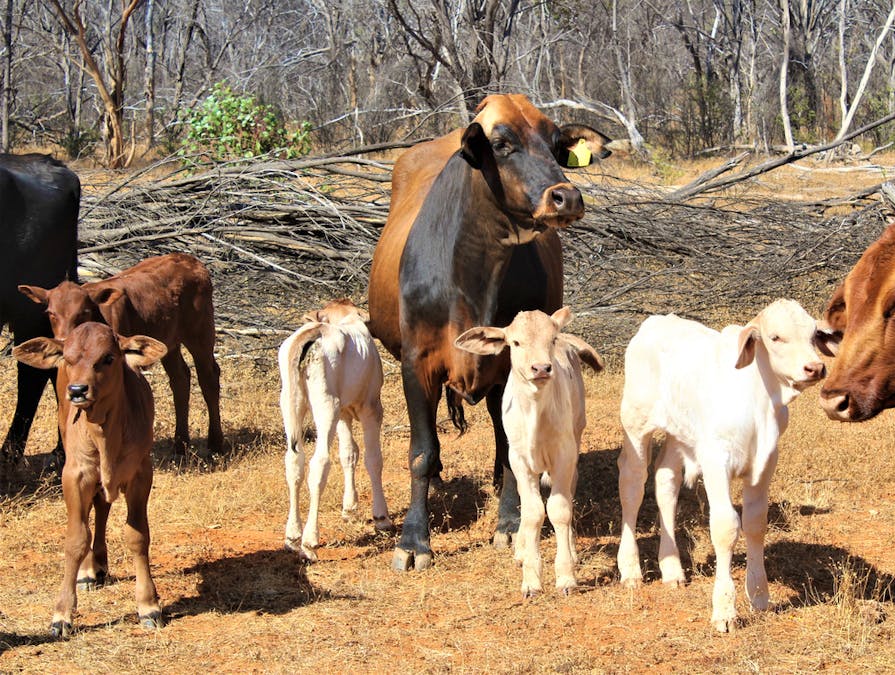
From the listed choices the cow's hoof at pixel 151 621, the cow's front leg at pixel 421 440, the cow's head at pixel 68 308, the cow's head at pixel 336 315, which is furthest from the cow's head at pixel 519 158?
the cow's hoof at pixel 151 621

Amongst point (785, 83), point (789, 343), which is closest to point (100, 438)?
point (789, 343)

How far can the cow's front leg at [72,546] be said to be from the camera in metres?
5.28

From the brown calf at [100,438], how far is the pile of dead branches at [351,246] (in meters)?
5.81

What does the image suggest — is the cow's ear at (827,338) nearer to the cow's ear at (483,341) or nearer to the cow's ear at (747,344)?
the cow's ear at (747,344)

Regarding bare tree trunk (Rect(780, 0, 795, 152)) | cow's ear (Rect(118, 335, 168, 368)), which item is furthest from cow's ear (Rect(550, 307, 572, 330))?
bare tree trunk (Rect(780, 0, 795, 152))

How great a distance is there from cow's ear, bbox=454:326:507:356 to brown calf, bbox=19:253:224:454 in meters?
2.98

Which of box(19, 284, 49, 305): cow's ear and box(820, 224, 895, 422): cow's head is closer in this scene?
box(820, 224, 895, 422): cow's head

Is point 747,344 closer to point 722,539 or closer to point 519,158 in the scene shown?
point 722,539

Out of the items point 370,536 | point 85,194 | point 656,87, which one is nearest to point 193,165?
point 85,194

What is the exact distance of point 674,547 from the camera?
19.1 feet

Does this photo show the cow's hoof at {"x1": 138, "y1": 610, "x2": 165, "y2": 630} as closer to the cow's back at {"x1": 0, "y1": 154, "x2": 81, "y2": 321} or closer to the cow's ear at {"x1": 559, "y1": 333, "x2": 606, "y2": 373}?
the cow's ear at {"x1": 559, "y1": 333, "x2": 606, "y2": 373}

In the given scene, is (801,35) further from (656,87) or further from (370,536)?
(370,536)

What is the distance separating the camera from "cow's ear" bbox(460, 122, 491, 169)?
6055 millimetres

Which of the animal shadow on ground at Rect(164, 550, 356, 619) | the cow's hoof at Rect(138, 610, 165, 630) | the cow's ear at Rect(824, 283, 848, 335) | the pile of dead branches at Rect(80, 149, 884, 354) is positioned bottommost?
the animal shadow on ground at Rect(164, 550, 356, 619)
